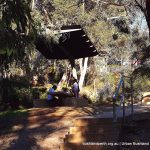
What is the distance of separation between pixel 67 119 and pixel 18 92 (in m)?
10.4

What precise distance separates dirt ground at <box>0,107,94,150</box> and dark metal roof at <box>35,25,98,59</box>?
4.47 metres

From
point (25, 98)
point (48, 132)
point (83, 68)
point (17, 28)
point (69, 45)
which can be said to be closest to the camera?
point (17, 28)

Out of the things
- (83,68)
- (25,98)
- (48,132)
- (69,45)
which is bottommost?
(48,132)

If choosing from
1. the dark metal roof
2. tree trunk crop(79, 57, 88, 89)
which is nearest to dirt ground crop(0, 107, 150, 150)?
the dark metal roof

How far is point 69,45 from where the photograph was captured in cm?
2102

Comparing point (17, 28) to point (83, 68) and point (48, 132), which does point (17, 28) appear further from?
point (83, 68)

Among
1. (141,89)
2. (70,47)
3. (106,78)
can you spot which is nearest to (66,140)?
(70,47)

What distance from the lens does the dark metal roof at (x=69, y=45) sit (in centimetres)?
1878

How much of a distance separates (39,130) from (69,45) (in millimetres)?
9209

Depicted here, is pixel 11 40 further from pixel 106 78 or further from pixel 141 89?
pixel 106 78

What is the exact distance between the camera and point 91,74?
4538 centimetres

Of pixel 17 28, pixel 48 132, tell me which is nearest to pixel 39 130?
pixel 48 132

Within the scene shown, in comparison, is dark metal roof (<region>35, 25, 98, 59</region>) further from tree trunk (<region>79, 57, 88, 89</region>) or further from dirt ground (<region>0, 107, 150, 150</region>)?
tree trunk (<region>79, 57, 88, 89</region>)

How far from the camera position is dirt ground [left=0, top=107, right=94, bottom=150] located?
11.2m
